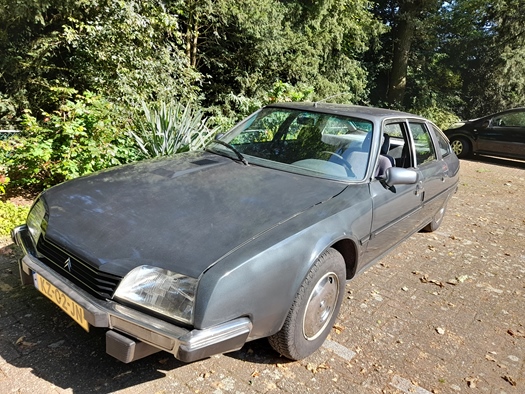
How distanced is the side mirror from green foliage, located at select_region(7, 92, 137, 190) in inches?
134

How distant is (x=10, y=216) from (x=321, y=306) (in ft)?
11.5

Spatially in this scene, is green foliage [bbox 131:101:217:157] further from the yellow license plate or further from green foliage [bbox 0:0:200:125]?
the yellow license plate

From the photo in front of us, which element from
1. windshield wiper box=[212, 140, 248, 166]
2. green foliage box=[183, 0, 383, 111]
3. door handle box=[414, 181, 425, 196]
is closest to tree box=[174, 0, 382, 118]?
green foliage box=[183, 0, 383, 111]

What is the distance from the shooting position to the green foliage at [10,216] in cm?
402

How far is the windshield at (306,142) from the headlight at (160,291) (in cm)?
157

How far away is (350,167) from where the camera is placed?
3223 millimetres

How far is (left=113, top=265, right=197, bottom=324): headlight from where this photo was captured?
194 centimetres

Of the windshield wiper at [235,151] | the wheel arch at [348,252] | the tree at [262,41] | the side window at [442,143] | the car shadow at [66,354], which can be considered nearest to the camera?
the car shadow at [66,354]

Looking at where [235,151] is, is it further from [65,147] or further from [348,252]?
[65,147]

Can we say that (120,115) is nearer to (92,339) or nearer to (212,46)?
(92,339)

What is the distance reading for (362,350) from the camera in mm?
2803

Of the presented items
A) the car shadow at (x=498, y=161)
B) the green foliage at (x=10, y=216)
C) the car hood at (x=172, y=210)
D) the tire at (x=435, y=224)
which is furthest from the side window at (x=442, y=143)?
the car shadow at (x=498, y=161)

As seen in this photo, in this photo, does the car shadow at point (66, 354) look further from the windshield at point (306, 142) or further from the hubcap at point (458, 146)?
the hubcap at point (458, 146)

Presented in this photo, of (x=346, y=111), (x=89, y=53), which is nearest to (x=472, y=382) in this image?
(x=346, y=111)
